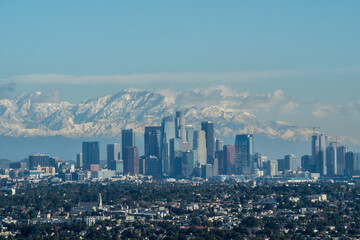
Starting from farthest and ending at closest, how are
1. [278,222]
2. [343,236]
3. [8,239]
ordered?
[278,222] → [343,236] → [8,239]

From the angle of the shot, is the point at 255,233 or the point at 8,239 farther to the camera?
the point at 255,233

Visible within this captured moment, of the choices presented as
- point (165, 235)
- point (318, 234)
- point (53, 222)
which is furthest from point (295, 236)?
point (53, 222)

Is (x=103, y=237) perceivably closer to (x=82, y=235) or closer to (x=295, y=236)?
(x=82, y=235)

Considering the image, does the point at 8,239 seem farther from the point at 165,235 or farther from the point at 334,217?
the point at 334,217

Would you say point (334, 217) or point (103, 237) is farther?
point (334, 217)

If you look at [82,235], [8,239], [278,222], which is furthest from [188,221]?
[8,239]

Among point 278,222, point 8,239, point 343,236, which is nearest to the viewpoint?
point 8,239

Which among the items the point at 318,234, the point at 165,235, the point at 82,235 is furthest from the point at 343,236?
the point at 82,235
